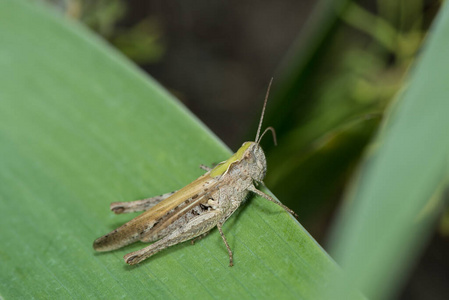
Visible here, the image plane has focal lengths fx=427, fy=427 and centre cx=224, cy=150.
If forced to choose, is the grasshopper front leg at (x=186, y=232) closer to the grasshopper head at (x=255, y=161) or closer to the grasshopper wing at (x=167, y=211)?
the grasshopper wing at (x=167, y=211)

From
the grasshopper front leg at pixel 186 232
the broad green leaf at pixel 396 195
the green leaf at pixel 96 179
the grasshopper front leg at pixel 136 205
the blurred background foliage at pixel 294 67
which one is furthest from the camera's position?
the blurred background foliage at pixel 294 67

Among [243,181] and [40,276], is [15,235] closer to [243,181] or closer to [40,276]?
[40,276]

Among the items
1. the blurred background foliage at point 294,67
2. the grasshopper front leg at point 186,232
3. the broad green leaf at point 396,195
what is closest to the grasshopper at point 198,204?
the grasshopper front leg at point 186,232

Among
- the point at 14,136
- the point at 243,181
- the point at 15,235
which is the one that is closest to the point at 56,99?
the point at 14,136

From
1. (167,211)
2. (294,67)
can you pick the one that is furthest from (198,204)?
(294,67)

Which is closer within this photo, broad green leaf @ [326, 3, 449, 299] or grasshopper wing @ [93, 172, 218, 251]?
broad green leaf @ [326, 3, 449, 299]

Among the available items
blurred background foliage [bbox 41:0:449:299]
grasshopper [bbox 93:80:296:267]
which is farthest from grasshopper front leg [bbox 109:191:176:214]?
blurred background foliage [bbox 41:0:449:299]

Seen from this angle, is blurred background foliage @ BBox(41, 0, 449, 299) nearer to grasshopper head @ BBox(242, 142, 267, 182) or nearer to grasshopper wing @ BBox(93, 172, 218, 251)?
grasshopper head @ BBox(242, 142, 267, 182)
